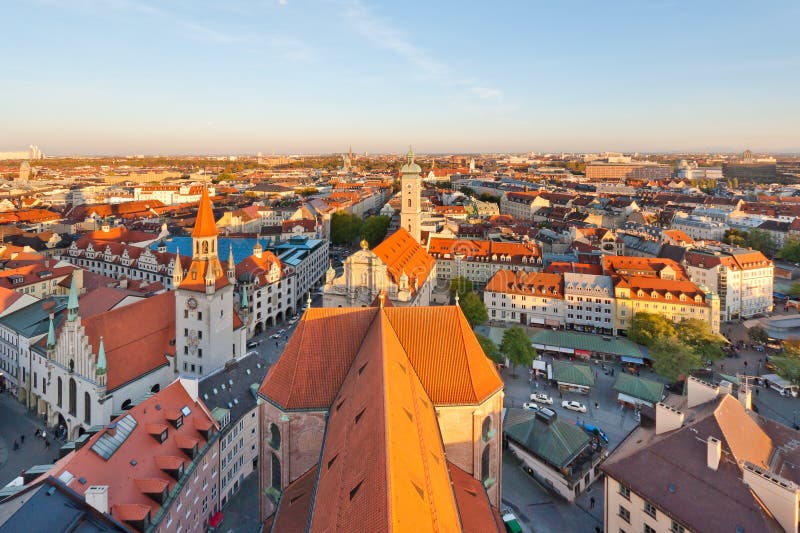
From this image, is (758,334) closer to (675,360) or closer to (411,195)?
(675,360)

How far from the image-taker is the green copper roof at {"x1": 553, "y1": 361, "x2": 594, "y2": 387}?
46.1 m

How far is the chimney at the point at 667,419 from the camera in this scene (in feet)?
76.9

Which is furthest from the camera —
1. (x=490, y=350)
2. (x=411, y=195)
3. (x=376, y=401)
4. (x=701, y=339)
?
(x=411, y=195)

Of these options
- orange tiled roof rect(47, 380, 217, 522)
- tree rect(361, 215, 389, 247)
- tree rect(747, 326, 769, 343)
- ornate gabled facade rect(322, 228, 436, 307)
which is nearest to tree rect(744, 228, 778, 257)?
tree rect(747, 326, 769, 343)

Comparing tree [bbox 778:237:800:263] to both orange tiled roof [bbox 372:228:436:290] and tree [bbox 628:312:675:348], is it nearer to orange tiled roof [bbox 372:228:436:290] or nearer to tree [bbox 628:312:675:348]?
tree [bbox 628:312:675:348]

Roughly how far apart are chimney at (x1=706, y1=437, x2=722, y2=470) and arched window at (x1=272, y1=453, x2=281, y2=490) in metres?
20.1

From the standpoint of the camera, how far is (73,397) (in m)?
35.3

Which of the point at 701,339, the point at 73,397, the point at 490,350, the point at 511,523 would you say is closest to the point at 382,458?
the point at 511,523

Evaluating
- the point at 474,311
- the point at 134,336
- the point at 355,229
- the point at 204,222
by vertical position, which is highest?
the point at 204,222

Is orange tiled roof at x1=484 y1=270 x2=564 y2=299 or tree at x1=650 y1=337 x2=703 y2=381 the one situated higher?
orange tiled roof at x1=484 y1=270 x2=564 y2=299

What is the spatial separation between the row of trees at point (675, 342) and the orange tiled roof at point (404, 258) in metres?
25.8

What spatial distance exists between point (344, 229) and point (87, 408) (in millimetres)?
81295

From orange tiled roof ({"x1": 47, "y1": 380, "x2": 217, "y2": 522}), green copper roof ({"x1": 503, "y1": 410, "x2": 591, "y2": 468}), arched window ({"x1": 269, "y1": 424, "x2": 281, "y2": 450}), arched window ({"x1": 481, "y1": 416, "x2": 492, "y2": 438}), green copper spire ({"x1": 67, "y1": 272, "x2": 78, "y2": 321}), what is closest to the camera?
orange tiled roof ({"x1": 47, "y1": 380, "x2": 217, "y2": 522})

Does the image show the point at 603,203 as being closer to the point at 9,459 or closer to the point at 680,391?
the point at 680,391
